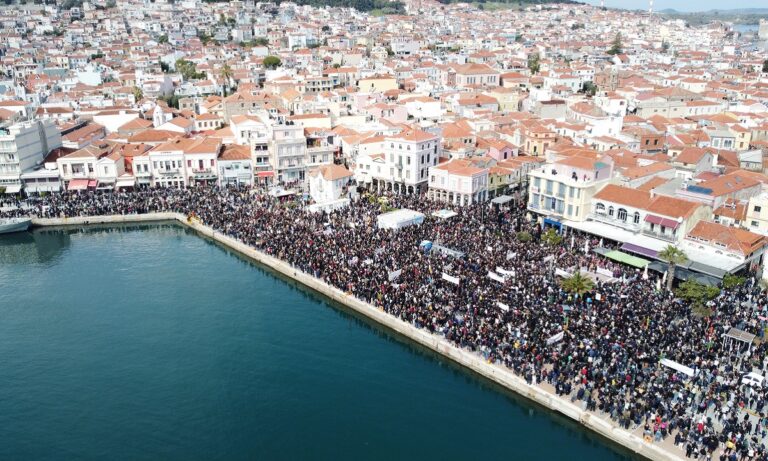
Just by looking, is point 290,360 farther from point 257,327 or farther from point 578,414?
point 578,414

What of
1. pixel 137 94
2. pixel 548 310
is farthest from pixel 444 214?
pixel 137 94

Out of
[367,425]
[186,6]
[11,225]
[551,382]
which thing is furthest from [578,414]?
[186,6]

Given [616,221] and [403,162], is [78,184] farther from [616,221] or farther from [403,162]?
[616,221]

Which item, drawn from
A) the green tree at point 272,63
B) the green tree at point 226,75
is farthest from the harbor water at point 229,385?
the green tree at point 272,63

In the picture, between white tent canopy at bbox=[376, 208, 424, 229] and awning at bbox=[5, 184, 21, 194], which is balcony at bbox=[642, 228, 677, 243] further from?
awning at bbox=[5, 184, 21, 194]

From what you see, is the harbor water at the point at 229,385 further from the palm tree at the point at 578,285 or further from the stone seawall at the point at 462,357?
the palm tree at the point at 578,285

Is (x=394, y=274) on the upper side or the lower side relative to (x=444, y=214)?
lower
